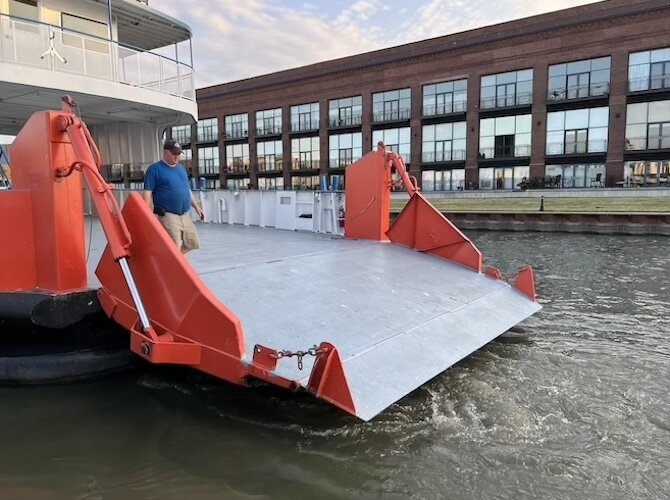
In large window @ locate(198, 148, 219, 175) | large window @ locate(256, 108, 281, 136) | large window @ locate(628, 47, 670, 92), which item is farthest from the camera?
large window @ locate(198, 148, 219, 175)

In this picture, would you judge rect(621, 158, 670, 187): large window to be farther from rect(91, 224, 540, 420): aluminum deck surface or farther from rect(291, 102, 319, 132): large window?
rect(91, 224, 540, 420): aluminum deck surface

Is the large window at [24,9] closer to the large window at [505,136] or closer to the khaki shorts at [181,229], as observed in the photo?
the khaki shorts at [181,229]

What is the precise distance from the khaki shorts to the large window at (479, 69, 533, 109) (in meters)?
42.2

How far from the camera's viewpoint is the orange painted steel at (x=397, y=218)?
764 centimetres

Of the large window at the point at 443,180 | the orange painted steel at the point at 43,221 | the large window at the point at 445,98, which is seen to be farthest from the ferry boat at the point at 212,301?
the large window at the point at 445,98

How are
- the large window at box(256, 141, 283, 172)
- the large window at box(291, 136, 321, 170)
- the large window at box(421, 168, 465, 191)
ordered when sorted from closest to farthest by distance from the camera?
the large window at box(421, 168, 465, 191) < the large window at box(291, 136, 321, 170) < the large window at box(256, 141, 283, 172)

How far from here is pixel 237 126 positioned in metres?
60.7

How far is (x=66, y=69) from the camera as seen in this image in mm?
9375

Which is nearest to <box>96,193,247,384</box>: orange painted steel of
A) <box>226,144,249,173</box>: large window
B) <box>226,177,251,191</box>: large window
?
<box>226,177,251,191</box>: large window

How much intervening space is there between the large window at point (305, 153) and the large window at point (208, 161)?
11.8 m

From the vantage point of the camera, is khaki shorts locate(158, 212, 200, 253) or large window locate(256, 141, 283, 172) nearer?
khaki shorts locate(158, 212, 200, 253)

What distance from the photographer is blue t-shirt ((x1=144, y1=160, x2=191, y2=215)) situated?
17.4 ft

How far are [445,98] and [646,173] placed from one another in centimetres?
1732

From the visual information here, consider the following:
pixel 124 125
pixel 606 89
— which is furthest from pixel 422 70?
pixel 124 125
